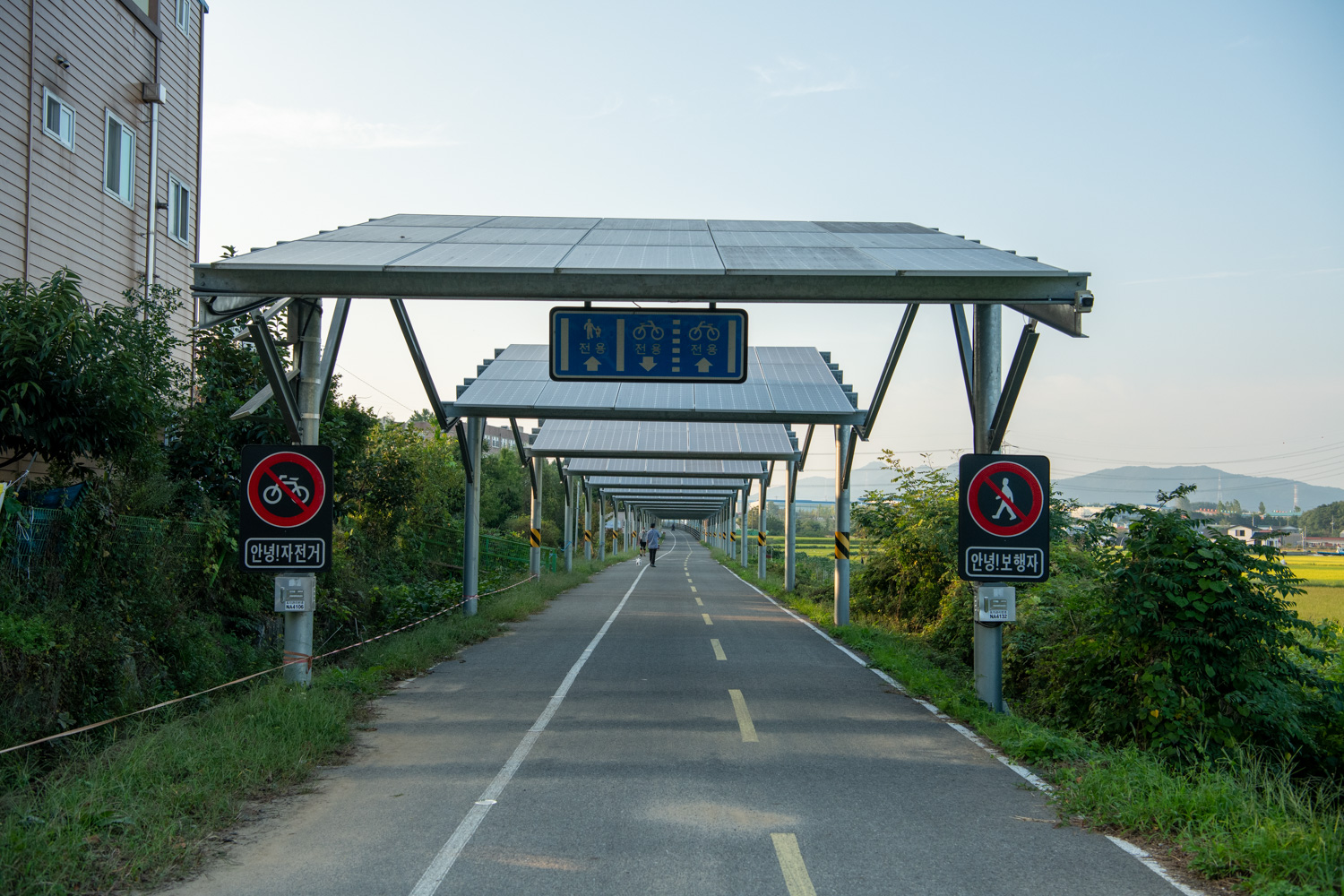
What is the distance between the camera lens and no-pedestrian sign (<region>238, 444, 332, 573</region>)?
1004cm

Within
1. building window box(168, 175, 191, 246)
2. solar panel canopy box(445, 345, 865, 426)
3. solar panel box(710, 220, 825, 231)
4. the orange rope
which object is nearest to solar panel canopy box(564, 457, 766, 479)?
the orange rope

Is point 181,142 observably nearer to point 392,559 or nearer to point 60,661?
point 392,559

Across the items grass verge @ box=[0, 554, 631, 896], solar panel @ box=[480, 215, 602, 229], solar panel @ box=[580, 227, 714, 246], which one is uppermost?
solar panel @ box=[480, 215, 602, 229]

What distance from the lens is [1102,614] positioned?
9477mm

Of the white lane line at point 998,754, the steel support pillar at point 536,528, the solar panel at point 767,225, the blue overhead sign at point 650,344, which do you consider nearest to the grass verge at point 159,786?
the blue overhead sign at point 650,344

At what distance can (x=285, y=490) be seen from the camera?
1012 centimetres

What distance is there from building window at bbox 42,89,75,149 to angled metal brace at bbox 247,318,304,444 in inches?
263

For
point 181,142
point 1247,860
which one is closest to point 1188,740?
point 1247,860

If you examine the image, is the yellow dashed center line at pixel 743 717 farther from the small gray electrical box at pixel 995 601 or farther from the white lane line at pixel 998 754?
the small gray electrical box at pixel 995 601

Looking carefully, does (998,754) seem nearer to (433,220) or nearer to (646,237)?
(646,237)

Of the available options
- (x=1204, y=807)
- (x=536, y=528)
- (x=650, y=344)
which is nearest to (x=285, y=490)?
(x=650, y=344)

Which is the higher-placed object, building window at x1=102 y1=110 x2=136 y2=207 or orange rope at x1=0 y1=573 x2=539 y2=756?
building window at x1=102 y1=110 x2=136 y2=207

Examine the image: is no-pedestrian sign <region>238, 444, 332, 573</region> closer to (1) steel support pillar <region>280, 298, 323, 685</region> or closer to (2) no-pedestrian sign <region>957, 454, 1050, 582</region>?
(1) steel support pillar <region>280, 298, 323, 685</region>

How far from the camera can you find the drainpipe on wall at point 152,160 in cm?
1658
